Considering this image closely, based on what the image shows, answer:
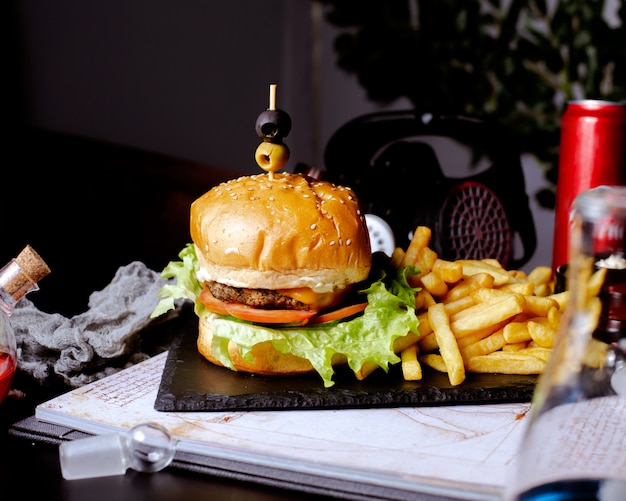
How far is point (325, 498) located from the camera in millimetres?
1340

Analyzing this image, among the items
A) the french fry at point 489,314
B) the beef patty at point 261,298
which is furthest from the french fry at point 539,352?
the beef patty at point 261,298

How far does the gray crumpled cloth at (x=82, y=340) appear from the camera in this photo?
189cm

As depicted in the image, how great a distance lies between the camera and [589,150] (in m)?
2.45

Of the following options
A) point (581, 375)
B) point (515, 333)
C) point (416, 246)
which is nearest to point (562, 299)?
point (515, 333)

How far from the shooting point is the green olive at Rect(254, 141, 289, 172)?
76.9 inches

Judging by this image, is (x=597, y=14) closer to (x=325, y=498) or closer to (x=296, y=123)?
(x=296, y=123)

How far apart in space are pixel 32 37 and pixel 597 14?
3.16 metres

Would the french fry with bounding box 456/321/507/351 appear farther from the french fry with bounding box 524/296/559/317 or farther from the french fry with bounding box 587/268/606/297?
the french fry with bounding box 587/268/606/297

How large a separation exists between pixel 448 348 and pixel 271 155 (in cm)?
67

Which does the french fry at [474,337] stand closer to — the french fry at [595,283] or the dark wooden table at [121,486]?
the dark wooden table at [121,486]

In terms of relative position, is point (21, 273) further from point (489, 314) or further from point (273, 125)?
point (489, 314)

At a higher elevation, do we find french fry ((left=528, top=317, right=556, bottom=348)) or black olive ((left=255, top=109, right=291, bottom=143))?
black olive ((left=255, top=109, right=291, bottom=143))

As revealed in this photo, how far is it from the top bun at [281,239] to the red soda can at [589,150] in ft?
3.07

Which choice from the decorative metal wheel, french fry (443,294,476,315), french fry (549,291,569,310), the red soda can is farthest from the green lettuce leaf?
the red soda can
